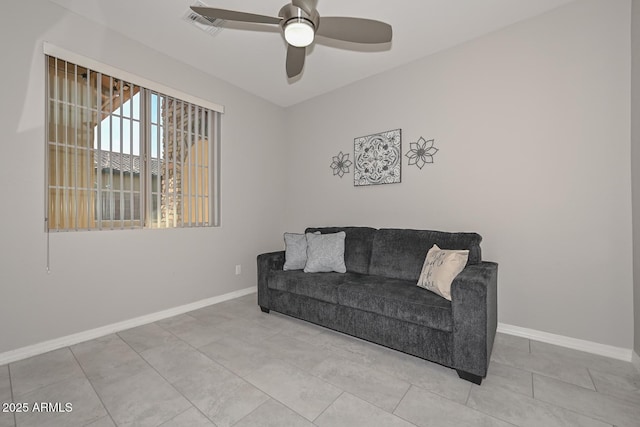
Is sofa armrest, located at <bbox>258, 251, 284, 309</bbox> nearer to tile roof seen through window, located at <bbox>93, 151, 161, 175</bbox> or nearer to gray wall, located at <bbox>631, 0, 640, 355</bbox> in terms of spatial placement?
tile roof seen through window, located at <bbox>93, 151, 161, 175</bbox>

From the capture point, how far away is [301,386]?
175cm

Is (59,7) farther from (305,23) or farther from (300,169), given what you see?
(300,169)

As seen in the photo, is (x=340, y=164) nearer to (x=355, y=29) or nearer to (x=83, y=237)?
(x=355, y=29)

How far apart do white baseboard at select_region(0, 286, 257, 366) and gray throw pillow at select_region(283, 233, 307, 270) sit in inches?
43.7

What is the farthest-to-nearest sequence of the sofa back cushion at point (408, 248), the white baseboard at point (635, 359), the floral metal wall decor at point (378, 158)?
1. the floral metal wall decor at point (378, 158)
2. the sofa back cushion at point (408, 248)
3. the white baseboard at point (635, 359)

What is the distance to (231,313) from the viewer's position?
3.03 metres

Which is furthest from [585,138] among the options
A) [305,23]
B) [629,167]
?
[305,23]

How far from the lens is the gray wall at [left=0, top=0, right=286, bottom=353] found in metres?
2.07

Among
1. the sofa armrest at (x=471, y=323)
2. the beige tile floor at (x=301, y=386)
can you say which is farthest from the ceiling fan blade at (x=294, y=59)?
the beige tile floor at (x=301, y=386)

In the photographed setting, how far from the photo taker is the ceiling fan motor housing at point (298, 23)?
1.71 metres

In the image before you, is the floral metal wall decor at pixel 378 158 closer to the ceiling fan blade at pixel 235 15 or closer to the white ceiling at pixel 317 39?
the white ceiling at pixel 317 39

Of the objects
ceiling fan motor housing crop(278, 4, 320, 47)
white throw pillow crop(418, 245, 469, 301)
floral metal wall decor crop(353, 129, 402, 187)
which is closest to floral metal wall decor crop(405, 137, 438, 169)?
floral metal wall decor crop(353, 129, 402, 187)

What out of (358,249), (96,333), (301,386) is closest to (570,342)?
(358,249)

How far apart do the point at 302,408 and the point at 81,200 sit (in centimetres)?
246
